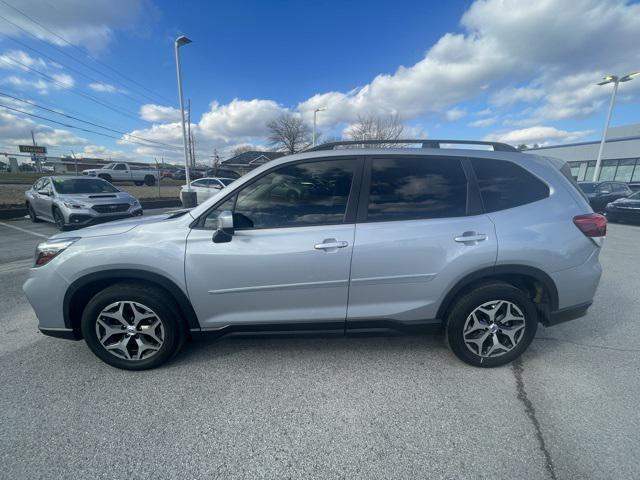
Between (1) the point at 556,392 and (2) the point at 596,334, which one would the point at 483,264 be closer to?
(1) the point at 556,392

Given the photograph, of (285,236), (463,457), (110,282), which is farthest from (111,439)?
(463,457)

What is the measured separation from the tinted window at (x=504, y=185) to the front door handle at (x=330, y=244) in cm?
128

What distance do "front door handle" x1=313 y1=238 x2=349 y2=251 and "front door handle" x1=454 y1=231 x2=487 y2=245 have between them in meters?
0.96

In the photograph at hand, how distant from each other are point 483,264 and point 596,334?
2.01 m

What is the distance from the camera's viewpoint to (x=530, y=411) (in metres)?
2.17

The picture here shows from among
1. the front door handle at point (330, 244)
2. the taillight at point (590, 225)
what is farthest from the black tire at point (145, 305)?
Result: the taillight at point (590, 225)

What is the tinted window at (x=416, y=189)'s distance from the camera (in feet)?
8.08

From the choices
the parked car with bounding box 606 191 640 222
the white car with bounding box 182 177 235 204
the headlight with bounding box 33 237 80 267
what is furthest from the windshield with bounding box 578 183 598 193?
the headlight with bounding box 33 237 80 267

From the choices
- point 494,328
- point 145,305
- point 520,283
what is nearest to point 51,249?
point 145,305

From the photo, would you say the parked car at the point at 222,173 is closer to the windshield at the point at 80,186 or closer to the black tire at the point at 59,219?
the windshield at the point at 80,186

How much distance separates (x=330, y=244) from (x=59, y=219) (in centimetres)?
922

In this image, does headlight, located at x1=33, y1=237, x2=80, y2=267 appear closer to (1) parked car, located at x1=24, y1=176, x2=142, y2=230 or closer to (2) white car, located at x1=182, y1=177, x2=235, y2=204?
(1) parked car, located at x1=24, y1=176, x2=142, y2=230

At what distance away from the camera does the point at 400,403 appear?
2.25 meters

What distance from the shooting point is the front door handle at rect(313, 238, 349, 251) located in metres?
2.33
